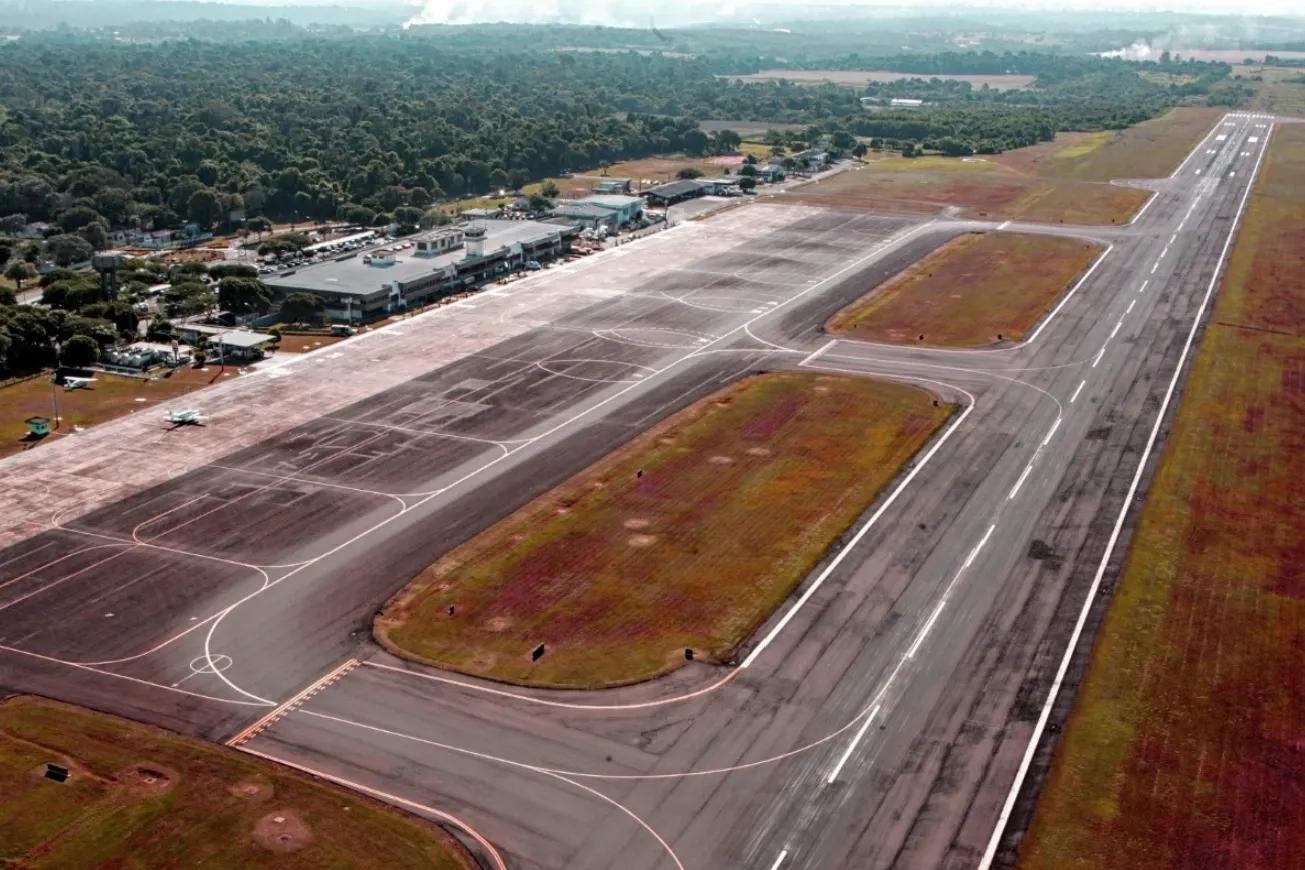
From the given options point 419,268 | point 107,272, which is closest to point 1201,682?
point 419,268

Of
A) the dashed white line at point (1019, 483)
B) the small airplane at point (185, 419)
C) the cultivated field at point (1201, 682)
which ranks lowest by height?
the cultivated field at point (1201, 682)

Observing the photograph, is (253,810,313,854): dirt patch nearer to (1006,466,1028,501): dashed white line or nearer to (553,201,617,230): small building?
(1006,466,1028,501): dashed white line

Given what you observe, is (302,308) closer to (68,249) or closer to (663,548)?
(68,249)

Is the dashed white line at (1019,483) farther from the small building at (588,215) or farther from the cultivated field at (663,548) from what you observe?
the small building at (588,215)

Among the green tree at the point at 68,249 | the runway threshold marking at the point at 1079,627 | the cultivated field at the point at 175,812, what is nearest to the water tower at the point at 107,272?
the green tree at the point at 68,249

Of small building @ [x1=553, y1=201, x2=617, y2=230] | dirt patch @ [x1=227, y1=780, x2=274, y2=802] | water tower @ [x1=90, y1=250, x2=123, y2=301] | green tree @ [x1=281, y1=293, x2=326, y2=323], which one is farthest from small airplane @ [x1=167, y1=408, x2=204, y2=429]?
small building @ [x1=553, y1=201, x2=617, y2=230]

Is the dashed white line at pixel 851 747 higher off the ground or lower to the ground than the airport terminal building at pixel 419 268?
lower

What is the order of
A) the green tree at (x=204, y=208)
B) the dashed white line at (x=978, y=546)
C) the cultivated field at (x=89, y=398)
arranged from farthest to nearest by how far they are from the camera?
the green tree at (x=204, y=208), the cultivated field at (x=89, y=398), the dashed white line at (x=978, y=546)
